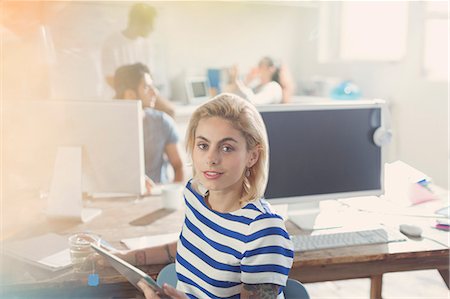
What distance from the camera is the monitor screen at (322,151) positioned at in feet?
5.52

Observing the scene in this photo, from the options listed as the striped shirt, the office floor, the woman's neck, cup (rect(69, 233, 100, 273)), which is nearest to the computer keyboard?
the striped shirt

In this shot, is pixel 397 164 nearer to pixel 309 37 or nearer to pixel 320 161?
pixel 320 161

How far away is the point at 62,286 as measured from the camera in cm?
135

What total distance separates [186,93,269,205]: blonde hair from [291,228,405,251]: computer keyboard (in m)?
0.36

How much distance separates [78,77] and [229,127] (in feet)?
9.42

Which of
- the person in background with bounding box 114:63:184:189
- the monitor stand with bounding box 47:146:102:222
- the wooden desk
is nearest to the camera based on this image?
the wooden desk

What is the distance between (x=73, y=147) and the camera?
5.74 feet

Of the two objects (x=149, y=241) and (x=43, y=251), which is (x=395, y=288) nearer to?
(x=149, y=241)

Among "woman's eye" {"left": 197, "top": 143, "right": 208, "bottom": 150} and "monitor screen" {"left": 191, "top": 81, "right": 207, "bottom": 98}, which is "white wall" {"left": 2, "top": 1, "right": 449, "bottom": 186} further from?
"woman's eye" {"left": 197, "top": 143, "right": 208, "bottom": 150}

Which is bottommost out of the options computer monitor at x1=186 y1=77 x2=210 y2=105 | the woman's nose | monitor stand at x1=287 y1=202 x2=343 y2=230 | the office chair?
the office chair

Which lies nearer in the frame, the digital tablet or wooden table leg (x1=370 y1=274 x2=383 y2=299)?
the digital tablet

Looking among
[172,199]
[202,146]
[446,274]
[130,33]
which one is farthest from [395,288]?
[130,33]

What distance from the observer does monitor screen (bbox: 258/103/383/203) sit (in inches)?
66.2

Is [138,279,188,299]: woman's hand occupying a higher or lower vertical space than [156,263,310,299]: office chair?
higher
